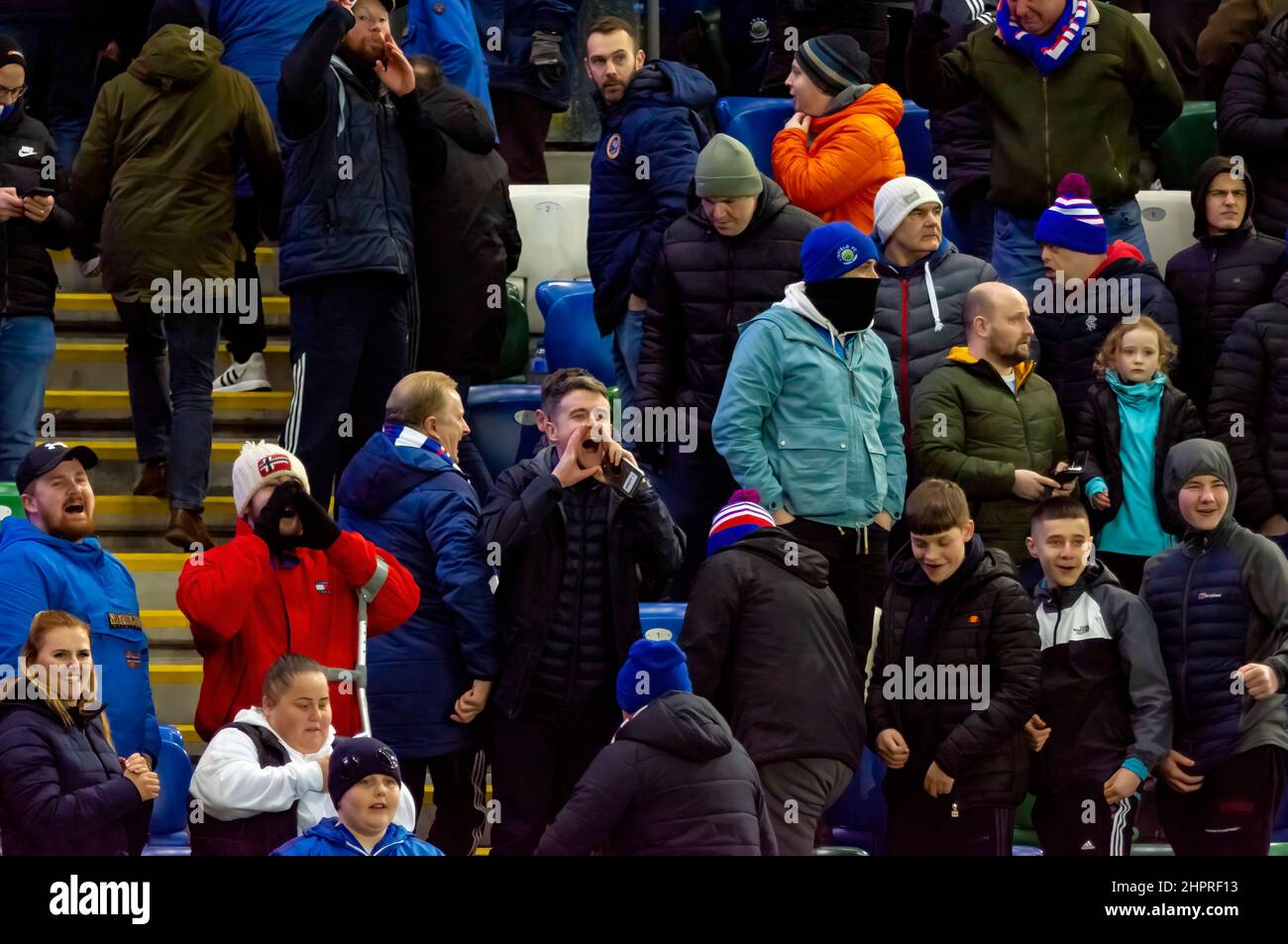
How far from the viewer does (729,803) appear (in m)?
6.98

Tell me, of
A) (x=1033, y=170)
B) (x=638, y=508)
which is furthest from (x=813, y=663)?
(x=1033, y=170)

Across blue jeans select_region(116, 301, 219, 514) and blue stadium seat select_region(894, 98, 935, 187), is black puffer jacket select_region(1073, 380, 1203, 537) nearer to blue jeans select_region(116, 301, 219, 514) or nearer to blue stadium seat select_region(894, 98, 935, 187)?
blue stadium seat select_region(894, 98, 935, 187)

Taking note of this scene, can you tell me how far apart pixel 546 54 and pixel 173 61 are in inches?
95.1

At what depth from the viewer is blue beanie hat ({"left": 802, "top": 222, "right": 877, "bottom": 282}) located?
8.71 meters

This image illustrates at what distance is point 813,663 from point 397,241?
2.57 meters

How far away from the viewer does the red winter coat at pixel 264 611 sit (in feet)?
25.1

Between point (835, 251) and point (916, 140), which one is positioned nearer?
point (835, 251)

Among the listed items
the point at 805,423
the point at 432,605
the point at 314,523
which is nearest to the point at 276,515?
the point at 314,523

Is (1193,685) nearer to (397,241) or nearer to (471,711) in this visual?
(471,711)

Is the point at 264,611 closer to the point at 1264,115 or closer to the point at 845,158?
the point at 845,158

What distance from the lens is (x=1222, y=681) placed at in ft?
27.7

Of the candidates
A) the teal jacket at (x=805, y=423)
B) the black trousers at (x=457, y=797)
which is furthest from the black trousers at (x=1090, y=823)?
the black trousers at (x=457, y=797)

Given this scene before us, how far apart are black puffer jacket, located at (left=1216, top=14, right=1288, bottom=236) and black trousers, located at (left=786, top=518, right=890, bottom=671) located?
299 centimetres
